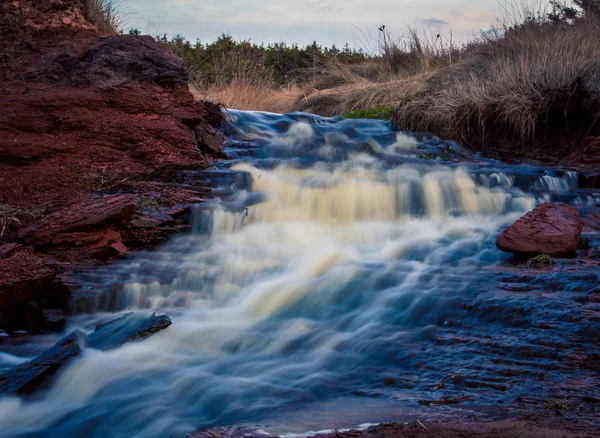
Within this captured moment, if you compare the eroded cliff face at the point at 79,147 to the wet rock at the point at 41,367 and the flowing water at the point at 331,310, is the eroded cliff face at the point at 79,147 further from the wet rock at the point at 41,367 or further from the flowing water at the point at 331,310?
the wet rock at the point at 41,367

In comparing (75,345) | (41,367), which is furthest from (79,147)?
(41,367)

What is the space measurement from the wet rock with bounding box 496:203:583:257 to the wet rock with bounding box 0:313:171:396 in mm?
2756

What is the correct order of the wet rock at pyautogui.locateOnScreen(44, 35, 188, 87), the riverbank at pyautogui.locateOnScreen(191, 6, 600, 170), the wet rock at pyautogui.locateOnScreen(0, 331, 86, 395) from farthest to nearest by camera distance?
the riverbank at pyautogui.locateOnScreen(191, 6, 600, 170)
the wet rock at pyautogui.locateOnScreen(44, 35, 188, 87)
the wet rock at pyautogui.locateOnScreen(0, 331, 86, 395)

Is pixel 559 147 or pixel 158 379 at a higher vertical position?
pixel 559 147

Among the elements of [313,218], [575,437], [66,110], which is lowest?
[575,437]

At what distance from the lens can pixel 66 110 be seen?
6914mm

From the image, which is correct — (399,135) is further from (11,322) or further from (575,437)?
(575,437)

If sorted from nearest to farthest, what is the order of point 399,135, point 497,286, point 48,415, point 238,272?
point 48,415
point 497,286
point 238,272
point 399,135

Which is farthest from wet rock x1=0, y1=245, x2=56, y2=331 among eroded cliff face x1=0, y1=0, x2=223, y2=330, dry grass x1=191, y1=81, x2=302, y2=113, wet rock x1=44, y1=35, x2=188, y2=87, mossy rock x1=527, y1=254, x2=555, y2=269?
dry grass x1=191, y1=81, x2=302, y2=113

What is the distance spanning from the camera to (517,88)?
359 inches

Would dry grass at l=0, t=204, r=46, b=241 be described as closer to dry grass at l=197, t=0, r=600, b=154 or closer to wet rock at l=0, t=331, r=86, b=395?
wet rock at l=0, t=331, r=86, b=395

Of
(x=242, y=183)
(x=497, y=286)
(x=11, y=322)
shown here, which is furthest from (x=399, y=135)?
(x=11, y=322)

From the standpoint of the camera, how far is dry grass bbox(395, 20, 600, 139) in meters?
8.79

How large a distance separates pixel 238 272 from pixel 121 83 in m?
3.34
